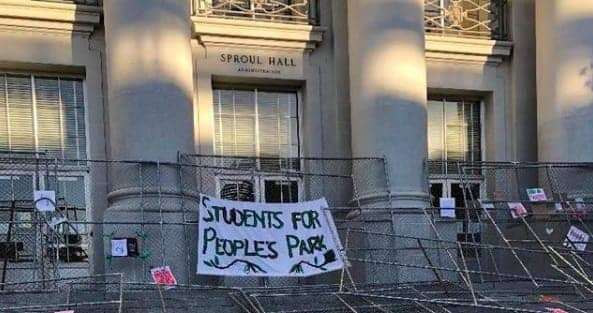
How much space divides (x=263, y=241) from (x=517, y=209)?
4.92 meters

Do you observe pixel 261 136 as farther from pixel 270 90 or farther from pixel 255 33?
pixel 255 33

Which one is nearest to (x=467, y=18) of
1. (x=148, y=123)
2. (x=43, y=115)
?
(x=148, y=123)

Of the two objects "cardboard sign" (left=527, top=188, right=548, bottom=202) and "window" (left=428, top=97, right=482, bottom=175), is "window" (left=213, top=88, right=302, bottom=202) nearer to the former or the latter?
"window" (left=428, top=97, right=482, bottom=175)

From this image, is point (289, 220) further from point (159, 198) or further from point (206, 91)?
point (206, 91)

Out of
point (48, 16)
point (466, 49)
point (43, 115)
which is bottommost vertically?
point (43, 115)

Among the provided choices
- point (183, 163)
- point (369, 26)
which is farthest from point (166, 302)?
point (369, 26)

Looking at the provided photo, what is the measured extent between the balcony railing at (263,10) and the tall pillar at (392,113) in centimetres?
142

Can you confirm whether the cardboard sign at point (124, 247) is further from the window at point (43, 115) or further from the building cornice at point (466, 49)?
the building cornice at point (466, 49)

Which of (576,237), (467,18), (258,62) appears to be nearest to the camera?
(576,237)

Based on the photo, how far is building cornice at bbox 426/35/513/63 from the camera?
49.8 feet

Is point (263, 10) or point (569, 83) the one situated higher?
point (263, 10)

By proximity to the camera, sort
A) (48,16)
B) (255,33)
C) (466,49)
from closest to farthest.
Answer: (48,16) → (255,33) → (466,49)

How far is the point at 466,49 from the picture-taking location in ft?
50.6

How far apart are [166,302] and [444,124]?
8.22 m
